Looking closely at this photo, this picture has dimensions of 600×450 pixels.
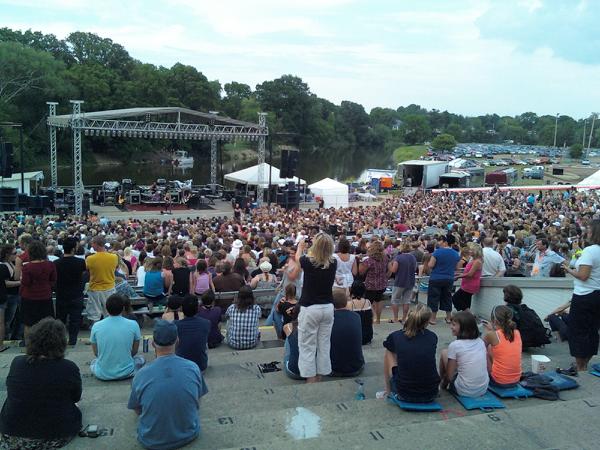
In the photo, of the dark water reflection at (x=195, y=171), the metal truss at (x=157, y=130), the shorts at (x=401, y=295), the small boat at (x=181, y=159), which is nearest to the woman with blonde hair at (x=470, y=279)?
the shorts at (x=401, y=295)

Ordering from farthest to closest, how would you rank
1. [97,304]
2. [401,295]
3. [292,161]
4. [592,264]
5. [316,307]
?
[292,161] < [401,295] < [97,304] < [592,264] < [316,307]

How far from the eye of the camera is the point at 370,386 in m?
4.58

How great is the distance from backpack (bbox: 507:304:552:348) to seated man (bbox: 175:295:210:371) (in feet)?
10.0

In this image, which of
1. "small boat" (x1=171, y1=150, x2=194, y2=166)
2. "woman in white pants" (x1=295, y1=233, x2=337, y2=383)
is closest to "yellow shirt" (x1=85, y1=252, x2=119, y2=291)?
"woman in white pants" (x1=295, y1=233, x2=337, y2=383)

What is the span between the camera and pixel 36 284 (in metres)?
5.55

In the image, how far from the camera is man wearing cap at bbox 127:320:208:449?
11.0 feet

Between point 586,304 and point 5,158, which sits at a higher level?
point 5,158

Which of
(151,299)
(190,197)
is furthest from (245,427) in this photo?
(190,197)

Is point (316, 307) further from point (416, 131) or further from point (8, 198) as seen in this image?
point (416, 131)

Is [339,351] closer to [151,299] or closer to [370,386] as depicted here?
[370,386]

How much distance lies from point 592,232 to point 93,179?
51.1 metres

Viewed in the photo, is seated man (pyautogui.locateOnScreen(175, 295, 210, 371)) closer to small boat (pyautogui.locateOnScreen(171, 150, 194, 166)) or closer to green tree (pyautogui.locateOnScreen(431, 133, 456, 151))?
small boat (pyautogui.locateOnScreen(171, 150, 194, 166))

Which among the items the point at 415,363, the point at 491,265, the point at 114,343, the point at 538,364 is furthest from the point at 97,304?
the point at 491,265

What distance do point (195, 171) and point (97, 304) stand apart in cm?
5935
